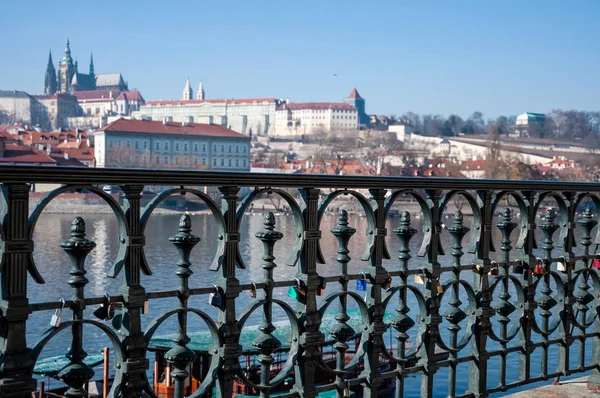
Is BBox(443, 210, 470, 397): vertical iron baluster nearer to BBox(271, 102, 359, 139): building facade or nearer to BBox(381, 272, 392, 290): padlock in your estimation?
BBox(381, 272, 392, 290): padlock

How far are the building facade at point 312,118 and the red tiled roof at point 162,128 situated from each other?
32165mm

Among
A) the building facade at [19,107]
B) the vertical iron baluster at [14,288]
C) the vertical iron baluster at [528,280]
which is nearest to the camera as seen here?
the vertical iron baluster at [14,288]

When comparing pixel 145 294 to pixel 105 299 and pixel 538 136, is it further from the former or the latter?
pixel 538 136

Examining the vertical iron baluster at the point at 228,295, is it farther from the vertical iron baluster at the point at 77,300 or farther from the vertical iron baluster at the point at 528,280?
the vertical iron baluster at the point at 528,280

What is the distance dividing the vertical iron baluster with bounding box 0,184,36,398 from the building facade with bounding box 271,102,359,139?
119 metres

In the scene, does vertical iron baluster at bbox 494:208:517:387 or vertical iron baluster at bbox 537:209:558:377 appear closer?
vertical iron baluster at bbox 494:208:517:387

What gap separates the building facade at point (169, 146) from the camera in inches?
3110

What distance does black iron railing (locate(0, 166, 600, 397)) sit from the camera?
1.71 m

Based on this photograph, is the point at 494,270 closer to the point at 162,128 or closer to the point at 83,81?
the point at 162,128

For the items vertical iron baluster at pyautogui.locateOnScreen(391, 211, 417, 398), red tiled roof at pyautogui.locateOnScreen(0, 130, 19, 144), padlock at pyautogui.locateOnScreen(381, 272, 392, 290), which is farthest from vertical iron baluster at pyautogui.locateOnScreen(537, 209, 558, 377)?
red tiled roof at pyautogui.locateOnScreen(0, 130, 19, 144)

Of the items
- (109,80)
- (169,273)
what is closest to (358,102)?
(109,80)

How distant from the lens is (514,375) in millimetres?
15008

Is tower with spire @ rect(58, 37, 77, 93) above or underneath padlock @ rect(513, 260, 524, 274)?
above

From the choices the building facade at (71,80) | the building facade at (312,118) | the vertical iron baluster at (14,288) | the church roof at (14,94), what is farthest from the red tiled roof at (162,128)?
the vertical iron baluster at (14,288)
